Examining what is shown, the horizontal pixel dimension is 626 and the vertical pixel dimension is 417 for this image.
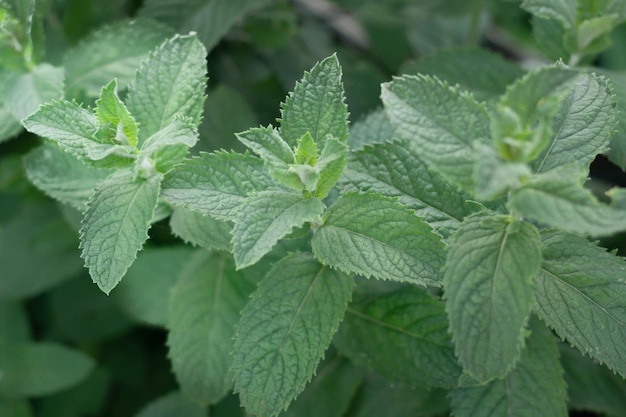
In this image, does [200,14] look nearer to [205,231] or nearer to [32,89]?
[32,89]

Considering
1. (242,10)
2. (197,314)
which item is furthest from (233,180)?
(242,10)

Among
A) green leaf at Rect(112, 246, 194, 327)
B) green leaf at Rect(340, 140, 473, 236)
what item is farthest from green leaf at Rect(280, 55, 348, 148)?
green leaf at Rect(112, 246, 194, 327)

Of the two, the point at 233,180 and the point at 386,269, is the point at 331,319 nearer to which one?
the point at 386,269

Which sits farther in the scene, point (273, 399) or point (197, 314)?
point (197, 314)

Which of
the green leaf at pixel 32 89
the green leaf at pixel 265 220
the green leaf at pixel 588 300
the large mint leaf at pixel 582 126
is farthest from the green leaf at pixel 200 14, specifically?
the green leaf at pixel 588 300

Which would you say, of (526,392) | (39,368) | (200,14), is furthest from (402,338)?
(39,368)

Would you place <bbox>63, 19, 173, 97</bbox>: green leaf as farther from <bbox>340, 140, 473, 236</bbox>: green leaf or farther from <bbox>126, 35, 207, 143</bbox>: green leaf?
<bbox>340, 140, 473, 236</bbox>: green leaf
